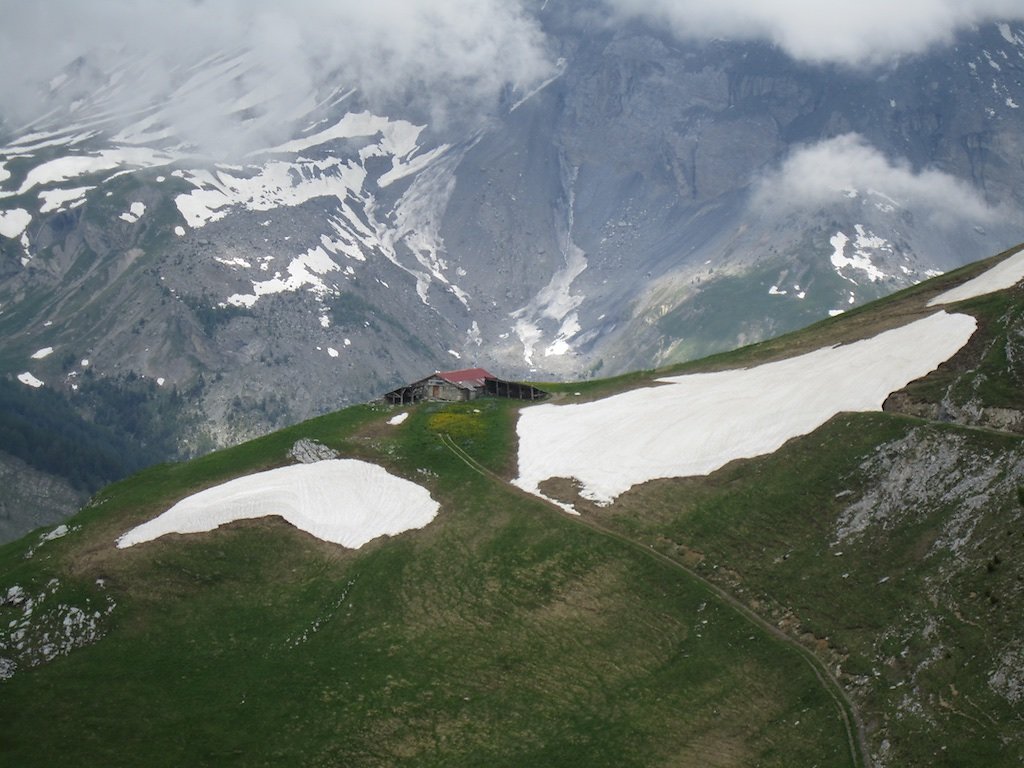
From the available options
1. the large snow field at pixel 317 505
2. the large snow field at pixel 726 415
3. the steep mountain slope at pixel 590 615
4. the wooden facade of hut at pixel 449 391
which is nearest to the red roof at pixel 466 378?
the wooden facade of hut at pixel 449 391

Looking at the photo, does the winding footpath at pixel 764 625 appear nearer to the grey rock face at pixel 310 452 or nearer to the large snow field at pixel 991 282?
the grey rock face at pixel 310 452

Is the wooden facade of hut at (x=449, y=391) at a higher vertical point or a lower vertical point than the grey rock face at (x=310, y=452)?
lower

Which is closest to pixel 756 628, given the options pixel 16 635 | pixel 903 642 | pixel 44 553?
pixel 903 642

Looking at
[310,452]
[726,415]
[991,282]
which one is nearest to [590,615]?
[726,415]

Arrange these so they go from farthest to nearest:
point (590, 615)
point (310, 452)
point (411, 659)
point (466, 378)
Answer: point (466, 378) → point (310, 452) → point (590, 615) → point (411, 659)

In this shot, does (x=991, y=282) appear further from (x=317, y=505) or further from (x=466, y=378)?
(x=317, y=505)

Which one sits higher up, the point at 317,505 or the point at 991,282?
the point at 317,505

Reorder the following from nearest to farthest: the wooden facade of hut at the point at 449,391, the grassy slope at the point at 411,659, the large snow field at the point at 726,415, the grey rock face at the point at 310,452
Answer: the grassy slope at the point at 411,659
the large snow field at the point at 726,415
the grey rock face at the point at 310,452
the wooden facade of hut at the point at 449,391
